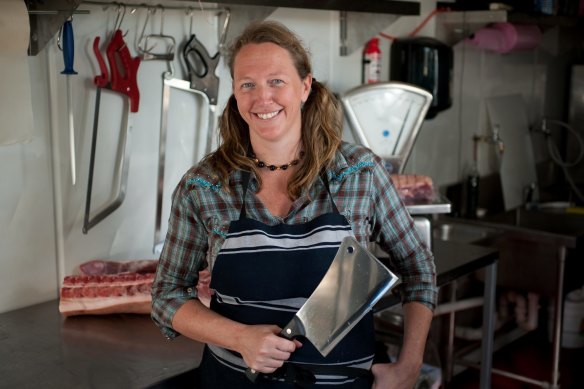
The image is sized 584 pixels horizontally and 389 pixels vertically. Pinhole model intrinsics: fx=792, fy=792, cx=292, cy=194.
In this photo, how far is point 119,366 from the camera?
153 cm

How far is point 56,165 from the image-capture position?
6.19 ft

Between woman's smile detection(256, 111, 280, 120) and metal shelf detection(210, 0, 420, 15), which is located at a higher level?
metal shelf detection(210, 0, 420, 15)

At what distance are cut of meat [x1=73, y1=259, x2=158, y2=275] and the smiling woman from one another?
0.54 m

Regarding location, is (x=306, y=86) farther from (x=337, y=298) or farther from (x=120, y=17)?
(x=120, y=17)

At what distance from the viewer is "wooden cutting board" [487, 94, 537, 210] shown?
3410 mm

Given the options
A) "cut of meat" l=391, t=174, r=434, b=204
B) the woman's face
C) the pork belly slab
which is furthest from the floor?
the woman's face

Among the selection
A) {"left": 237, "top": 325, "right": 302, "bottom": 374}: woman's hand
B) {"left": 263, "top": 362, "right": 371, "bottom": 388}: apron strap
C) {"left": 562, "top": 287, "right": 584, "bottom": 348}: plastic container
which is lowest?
{"left": 562, "top": 287, "right": 584, "bottom": 348}: plastic container

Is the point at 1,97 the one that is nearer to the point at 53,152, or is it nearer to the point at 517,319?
the point at 53,152

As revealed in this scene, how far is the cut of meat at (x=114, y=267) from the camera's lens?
1.95 meters

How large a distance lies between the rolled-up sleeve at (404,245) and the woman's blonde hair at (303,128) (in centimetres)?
11

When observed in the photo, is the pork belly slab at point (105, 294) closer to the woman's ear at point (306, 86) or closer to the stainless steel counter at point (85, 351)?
the stainless steel counter at point (85, 351)

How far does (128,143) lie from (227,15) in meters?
0.46

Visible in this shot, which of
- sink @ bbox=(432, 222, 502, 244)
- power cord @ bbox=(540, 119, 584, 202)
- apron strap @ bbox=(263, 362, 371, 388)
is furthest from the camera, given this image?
power cord @ bbox=(540, 119, 584, 202)

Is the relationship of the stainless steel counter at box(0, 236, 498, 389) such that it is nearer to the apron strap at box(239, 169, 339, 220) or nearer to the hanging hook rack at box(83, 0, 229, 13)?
the apron strap at box(239, 169, 339, 220)
